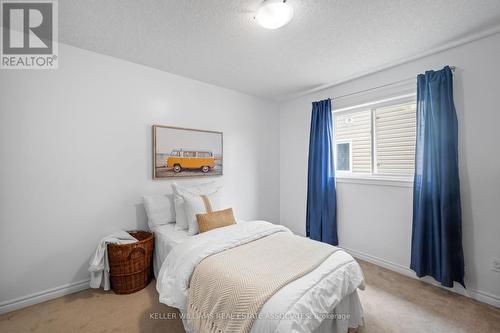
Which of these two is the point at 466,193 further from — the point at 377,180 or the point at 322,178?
the point at 322,178

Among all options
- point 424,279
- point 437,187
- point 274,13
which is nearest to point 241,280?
point 274,13

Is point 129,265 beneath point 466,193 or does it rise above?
beneath

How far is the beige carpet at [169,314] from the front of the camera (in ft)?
5.52

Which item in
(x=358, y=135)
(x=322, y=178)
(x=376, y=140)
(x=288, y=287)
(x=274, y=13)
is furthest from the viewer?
(x=322, y=178)

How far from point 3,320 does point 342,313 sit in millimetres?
2682

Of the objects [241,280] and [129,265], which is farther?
[129,265]

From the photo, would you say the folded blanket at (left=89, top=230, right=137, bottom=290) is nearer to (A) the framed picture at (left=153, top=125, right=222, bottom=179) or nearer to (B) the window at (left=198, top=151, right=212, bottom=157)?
(A) the framed picture at (left=153, top=125, right=222, bottom=179)

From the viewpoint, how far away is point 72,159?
7.02 feet

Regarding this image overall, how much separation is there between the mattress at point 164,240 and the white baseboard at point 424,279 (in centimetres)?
235

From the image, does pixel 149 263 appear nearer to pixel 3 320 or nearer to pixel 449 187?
pixel 3 320

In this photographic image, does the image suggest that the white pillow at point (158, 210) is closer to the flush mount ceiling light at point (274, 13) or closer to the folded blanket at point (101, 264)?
the folded blanket at point (101, 264)

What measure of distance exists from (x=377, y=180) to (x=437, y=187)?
63 cm

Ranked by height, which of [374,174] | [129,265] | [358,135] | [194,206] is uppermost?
[358,135]

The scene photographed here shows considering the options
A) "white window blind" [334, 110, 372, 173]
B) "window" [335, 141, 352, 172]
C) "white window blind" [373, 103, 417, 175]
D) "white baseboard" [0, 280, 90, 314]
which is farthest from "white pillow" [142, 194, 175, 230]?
"white window blind" [373, 103, 417, 175]
